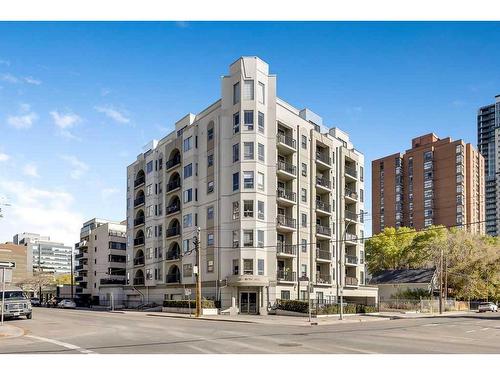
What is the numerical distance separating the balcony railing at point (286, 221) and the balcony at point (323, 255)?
599cm

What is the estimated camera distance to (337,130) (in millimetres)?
72750

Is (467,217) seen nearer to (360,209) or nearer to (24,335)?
(360,209)

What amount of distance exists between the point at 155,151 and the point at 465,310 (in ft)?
155

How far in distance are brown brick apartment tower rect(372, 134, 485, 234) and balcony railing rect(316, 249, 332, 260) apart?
262ft

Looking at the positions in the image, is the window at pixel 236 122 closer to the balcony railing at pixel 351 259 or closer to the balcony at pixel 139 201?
the balcony railing at pixel 351 259

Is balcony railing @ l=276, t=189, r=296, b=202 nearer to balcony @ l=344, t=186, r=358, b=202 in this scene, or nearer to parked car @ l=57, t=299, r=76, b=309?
balcony @ l=344, t=186, r=358, b=202

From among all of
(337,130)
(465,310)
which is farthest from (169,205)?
(465,310)

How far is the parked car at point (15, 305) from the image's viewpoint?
3647 cm

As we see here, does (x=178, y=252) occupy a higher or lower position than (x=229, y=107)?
lower

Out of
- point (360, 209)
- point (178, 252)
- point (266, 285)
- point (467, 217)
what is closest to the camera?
point (266, 285)

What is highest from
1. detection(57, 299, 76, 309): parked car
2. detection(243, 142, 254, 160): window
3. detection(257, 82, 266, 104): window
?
detection(257, 82, 266, 104): window

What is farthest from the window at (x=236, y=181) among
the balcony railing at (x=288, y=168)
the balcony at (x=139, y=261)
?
the balcony at (x=139, y=261)

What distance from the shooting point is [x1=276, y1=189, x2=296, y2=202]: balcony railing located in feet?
181

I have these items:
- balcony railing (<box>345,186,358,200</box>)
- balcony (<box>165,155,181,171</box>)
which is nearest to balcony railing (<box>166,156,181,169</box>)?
balcony (<box>165,155,181,171</box>)
